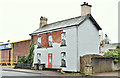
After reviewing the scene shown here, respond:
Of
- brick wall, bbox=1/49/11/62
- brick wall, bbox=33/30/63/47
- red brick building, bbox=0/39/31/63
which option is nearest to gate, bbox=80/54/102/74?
brick wall, bbox=33/30/63/47

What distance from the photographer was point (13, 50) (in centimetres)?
4116

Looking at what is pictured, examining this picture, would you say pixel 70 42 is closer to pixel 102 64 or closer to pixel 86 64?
pixel 86 64

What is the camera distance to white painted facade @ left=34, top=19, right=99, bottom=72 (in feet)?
72.5

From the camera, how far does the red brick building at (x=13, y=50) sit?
38806 mm

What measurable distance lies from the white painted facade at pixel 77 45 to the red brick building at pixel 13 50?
14.6 metres

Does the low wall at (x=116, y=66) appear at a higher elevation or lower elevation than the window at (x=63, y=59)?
lower

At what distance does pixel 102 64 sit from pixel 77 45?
401 cm

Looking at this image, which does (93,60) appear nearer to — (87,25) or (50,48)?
(87,25)

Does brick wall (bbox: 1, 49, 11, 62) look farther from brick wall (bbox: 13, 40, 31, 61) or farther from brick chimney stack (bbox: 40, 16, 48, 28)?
brick chimney stack (bbox: 40, 16, 48, 28)

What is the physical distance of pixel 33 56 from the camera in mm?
30016

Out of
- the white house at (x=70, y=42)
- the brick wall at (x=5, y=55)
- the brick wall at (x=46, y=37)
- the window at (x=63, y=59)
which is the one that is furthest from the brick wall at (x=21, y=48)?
the window at (x=63, y=59)

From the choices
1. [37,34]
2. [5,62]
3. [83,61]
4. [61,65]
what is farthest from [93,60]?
[5,62]

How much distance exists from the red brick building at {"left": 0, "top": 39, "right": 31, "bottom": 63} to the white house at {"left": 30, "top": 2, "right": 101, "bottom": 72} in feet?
37.6

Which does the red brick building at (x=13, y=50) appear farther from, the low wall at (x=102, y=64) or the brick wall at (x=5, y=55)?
the low wall at (x=102, y=64)
